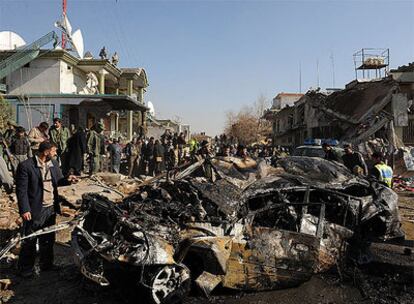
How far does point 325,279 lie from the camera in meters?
4.87

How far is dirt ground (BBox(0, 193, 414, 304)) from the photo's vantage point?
426 centimetres

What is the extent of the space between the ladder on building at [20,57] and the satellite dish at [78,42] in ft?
14.6

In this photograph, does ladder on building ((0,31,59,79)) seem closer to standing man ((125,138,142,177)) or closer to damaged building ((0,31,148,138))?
damaged building ((0,31,148,138))

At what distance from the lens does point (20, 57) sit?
18.9 metres

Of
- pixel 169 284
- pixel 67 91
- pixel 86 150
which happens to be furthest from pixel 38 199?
pixel 67 91

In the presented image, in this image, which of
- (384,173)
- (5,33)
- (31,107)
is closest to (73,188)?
(384,173)

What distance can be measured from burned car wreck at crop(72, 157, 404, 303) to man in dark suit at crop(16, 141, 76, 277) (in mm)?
858

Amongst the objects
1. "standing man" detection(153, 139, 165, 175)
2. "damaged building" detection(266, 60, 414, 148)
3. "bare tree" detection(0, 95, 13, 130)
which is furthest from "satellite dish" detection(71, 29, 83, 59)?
"damaged building" detection(266, 60, 414, 148)

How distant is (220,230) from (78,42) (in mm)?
23978

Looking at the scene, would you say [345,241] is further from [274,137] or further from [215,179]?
[274,137]

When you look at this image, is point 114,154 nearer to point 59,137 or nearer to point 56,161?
point 59,137

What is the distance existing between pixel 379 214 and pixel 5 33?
22819 millimetres

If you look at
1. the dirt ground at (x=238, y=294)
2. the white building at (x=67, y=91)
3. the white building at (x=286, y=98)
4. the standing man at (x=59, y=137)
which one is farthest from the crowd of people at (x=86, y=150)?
the white building at (x=286, y=98)

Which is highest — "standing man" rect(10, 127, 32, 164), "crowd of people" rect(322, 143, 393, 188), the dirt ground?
"standing man" rect(10, 127, 32, 164)
